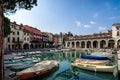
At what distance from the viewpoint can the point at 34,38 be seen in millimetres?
76062

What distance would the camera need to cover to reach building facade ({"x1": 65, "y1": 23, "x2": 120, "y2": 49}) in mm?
67000

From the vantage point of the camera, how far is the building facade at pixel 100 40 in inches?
2638

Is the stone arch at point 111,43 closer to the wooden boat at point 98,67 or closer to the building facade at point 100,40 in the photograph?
the building facade at point 100,40

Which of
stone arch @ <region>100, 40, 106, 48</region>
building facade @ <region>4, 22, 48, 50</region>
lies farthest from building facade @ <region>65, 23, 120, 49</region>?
building facade @ <region>4, 22, 48, 50</region>

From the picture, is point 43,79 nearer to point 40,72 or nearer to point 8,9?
point 40,72

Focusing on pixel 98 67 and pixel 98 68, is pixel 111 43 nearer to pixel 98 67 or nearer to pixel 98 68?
pixel 98 67

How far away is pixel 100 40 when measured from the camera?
71.1m

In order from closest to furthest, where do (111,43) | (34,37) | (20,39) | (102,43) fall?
(20,39) < (111,43) < (102,43) < (34,37)

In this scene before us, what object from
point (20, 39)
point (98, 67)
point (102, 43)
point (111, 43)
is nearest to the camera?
point (98, 67)

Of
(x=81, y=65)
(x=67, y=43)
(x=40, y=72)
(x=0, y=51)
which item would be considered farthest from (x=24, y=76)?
(x=67, y=43)

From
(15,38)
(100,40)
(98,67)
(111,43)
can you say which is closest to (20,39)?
(15,38)

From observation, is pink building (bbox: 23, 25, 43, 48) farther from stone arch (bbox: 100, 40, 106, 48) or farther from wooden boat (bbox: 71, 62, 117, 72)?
wooden boat (bbox: 71, 62, 117, 72)

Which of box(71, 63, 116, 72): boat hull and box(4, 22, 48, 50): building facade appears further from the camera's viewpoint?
box(4, 22, 48, 50): building facade

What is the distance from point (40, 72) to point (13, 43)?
152 ft
